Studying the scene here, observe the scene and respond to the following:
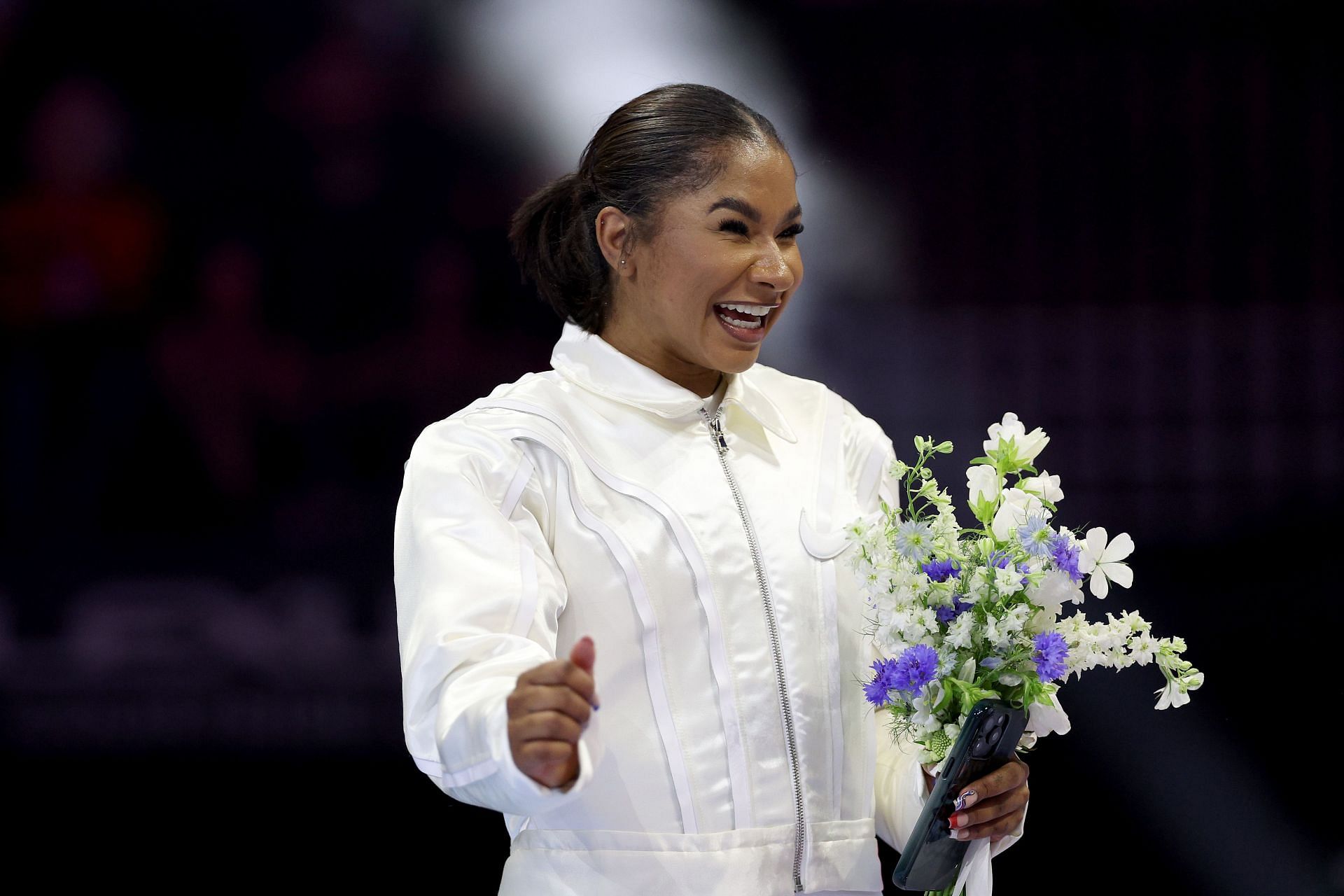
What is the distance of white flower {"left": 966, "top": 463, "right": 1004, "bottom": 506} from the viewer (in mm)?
1774

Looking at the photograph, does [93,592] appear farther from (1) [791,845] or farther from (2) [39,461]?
(1) [791,845]

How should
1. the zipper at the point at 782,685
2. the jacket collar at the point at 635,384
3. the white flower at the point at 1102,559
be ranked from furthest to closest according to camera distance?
1. the jacket collar at the point at 635,384
2. the zipper at the point at 782,685
3. the white flower at the point at 1102,559

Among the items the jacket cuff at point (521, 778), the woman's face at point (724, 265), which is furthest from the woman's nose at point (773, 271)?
the jacket cuff at point (521, 778)

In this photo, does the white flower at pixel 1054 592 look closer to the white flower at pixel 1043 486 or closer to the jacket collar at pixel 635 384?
the white flower at pixel 1043 486

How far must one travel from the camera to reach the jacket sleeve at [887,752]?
1.90m

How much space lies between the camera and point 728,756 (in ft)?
5.98

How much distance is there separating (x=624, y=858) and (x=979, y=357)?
1.44m

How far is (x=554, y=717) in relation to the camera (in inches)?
54.2

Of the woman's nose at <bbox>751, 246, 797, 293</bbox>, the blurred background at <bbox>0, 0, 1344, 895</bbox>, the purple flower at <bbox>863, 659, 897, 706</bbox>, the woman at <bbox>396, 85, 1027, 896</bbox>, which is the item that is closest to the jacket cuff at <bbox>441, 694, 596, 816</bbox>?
the woman at <bbox>396, 85, 1027, 896</bbox>

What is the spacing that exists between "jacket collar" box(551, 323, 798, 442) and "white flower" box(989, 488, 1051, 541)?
393mm

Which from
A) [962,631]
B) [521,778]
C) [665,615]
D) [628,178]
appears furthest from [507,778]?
[628,178]

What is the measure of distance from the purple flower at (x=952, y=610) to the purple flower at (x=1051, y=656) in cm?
9

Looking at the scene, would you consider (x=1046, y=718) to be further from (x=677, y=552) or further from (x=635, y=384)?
(x=635, y=384)

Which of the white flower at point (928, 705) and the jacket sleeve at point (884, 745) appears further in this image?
the jacket sleeve at point (884, 745)
